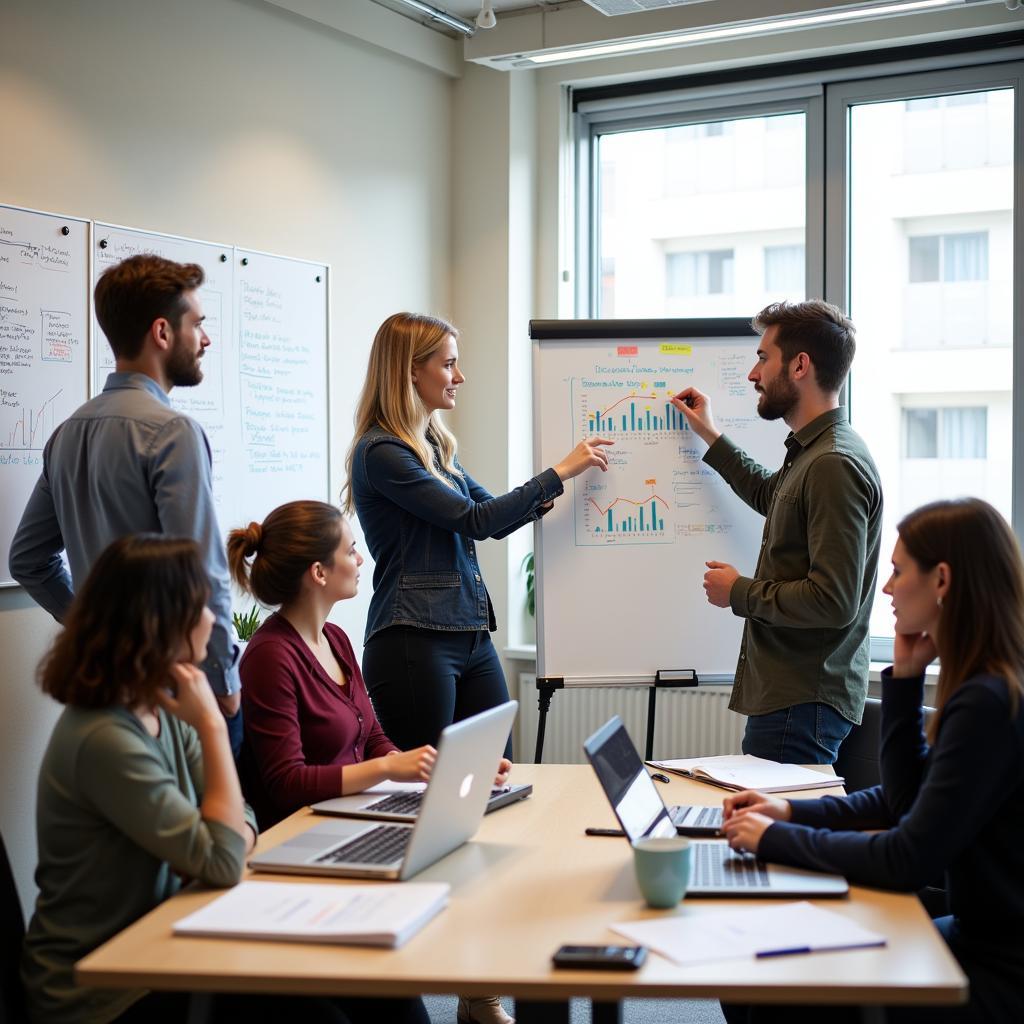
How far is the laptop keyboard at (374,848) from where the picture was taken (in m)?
1.75

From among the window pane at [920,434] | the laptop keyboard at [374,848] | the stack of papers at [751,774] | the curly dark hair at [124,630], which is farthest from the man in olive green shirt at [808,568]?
the window pane at [920,434]

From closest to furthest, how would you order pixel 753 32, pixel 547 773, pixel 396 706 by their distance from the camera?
1. pixel 547 773
2. pixel 396 706
3. pixel 753 32

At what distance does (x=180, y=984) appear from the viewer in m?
1.38

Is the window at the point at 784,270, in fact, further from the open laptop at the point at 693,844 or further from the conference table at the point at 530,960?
the conference table at the point at 530,960

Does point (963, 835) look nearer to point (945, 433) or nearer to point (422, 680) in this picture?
point (422, 680)

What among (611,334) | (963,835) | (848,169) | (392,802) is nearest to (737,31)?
(848,169)

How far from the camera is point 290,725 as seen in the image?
7.06ft

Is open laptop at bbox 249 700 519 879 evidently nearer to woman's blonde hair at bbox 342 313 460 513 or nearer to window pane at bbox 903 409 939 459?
woman's blonde hair at bbox 342 313 460 513

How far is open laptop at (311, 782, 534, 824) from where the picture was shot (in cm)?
199

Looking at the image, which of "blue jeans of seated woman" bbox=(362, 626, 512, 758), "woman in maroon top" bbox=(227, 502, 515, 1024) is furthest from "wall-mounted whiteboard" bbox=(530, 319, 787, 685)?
"woman in maroon top" bbox=(227, 502, 515, 1024)

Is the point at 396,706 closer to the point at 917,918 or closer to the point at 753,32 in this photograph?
the point at 917,918

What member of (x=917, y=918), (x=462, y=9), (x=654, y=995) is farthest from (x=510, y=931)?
(x=462, y=9)

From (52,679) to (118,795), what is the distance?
192 millimetres

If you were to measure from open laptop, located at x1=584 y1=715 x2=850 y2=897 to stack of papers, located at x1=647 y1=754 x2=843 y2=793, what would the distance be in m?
0.31
